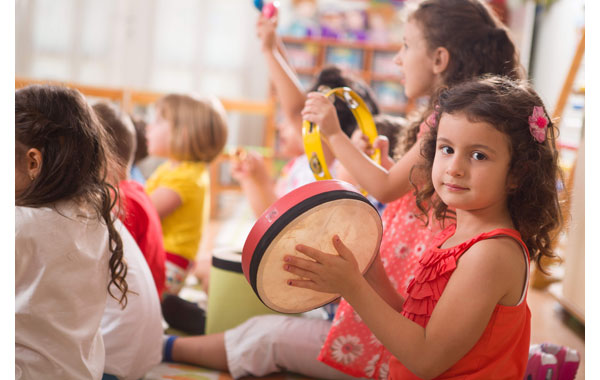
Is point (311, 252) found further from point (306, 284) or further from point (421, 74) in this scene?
point (421, 74)

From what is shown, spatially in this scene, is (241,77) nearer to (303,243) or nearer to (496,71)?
(496,71)

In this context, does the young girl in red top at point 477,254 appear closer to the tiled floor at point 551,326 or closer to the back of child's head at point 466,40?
the back of child's head at point 466,40

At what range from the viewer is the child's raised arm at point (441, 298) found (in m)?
0.85

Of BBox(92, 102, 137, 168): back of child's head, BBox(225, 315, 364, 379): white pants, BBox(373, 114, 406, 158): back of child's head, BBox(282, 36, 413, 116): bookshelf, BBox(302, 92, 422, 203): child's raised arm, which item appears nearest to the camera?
BBox(302, 92, 422, 203): child's raised arm

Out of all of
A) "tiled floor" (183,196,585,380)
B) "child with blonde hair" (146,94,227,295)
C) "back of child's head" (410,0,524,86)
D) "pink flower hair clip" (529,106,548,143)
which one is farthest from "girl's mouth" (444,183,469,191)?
"child with blonde hair" (146,94,227,295)

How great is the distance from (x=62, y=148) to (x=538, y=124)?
0.80 m

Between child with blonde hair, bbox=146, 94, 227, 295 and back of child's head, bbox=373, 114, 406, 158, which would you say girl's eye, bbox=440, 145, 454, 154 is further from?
child with blonde hair, bbox=146, 94, 227, 295

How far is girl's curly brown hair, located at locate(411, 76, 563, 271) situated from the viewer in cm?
90

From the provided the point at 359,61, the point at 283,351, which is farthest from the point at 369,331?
the point at 359,61

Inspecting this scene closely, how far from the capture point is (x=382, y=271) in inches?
42.4

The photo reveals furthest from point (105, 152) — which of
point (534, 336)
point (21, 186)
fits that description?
point (534, 336)

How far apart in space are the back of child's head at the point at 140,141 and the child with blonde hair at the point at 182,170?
0.42 ft

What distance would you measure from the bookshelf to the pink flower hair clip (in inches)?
175

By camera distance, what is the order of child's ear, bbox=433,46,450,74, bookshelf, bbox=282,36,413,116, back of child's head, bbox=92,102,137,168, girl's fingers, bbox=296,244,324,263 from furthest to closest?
1. bookshelf, bbox=282,36,413,116
2. back of child's head, bbox=92,102,137,168
3. child's ear, bbox=433,46,450,74
4. girl's fingers, bbox=296,244,324,263
